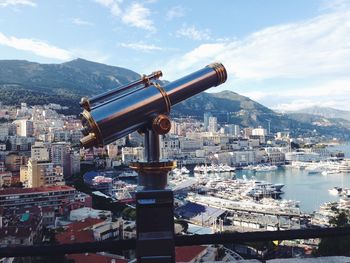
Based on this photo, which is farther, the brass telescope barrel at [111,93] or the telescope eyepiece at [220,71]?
the telescope eyepiece at [220,71]

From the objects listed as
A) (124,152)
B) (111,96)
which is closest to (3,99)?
(124,152)

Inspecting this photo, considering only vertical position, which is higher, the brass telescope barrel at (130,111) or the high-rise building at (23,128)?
the high-rise building at (23,128)

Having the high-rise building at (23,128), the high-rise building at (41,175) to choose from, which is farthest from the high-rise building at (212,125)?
the high-rise building at (41,175)

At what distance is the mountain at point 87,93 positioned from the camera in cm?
6914

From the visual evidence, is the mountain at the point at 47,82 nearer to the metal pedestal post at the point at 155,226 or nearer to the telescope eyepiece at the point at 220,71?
the telescope eyepiece at the point at 220,71

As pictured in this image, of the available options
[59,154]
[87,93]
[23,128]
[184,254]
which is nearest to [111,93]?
[184,254]

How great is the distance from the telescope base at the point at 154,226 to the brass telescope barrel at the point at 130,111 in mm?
207

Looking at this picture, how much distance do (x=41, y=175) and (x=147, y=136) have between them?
2930 centimetres

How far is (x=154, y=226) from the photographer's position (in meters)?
1.11

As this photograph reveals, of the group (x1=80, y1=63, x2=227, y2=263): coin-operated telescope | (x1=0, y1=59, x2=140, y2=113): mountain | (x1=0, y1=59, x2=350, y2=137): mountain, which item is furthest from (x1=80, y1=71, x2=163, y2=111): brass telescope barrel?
(x1=0, y1=59, x2=140, y2=113): mountain

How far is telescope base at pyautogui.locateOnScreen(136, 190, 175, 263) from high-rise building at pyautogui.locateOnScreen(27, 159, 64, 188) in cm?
2872

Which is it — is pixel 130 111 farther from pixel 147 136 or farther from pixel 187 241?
pixel 187 241

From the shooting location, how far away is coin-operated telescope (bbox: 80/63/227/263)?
1.11 m

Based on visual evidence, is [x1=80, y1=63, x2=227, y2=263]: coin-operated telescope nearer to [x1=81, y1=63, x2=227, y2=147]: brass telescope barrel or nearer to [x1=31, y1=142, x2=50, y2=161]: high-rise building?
[x1=81, y1=63, x2=227, y2=147]: brass telescope barrel
